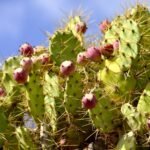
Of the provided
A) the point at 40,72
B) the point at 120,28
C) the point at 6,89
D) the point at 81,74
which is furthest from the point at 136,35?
the point at 6,89

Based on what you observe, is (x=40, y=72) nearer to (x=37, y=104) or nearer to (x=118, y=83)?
(x=37, y=104)

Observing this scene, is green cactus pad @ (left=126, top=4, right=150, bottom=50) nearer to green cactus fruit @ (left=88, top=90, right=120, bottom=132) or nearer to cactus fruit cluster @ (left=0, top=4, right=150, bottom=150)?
cactus fruit cluster @ (left=0, top=4, right=150, bottom=150)

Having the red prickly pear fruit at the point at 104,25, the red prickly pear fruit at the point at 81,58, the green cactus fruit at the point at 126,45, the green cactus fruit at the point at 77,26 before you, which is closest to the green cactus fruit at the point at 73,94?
the red prickly pear fruit at the point at 81,58

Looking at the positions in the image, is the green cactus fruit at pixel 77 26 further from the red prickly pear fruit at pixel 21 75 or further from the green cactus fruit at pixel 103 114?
the green cactus fruit at pixel 103 114

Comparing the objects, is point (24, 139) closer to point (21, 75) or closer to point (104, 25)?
point (21, 75)

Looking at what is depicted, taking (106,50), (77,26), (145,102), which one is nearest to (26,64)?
(106,50)
